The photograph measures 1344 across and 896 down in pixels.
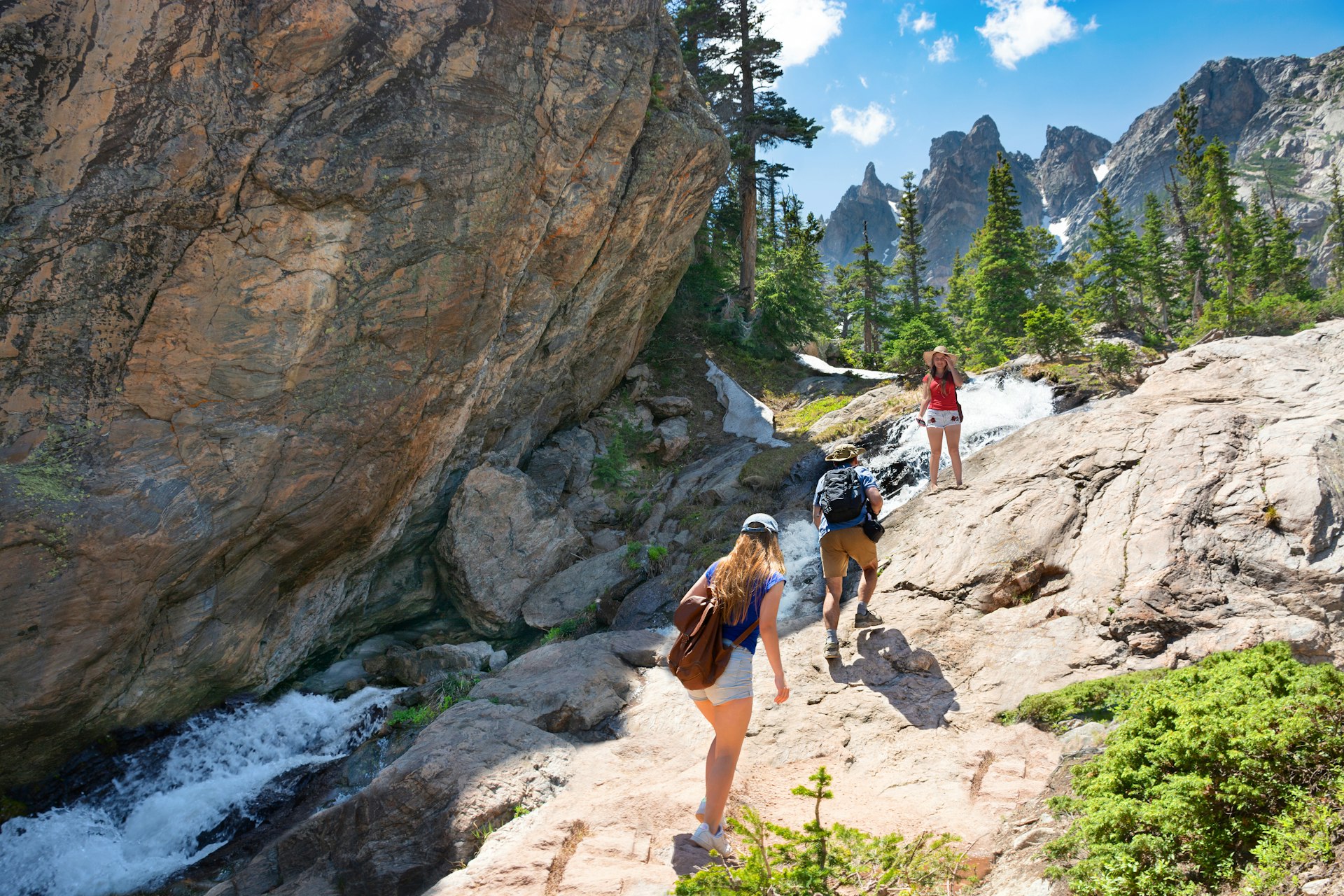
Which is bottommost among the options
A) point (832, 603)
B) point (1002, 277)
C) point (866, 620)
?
point (866, 620)

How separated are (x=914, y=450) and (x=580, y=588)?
6.76m

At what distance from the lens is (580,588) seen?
42.8 ft

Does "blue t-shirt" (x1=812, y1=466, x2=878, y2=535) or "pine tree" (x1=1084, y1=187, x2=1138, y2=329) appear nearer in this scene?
"blue t-shirt" (x1=812, y1=466, x2=878, y2=535)

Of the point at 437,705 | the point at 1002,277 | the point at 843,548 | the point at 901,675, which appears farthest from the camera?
the point at 1002,277

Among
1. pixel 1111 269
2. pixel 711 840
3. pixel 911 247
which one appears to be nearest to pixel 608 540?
pixel 711 840

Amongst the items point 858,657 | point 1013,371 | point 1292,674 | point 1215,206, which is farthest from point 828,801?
point 1215,206

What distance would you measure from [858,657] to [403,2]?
1016 cm

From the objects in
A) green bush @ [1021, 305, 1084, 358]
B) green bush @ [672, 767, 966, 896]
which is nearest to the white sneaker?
green bush @ [672, 767, 966, 896]

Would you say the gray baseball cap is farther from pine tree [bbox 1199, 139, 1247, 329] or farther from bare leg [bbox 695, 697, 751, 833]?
pine tree [bbox 1199, 139, 1247, 329]

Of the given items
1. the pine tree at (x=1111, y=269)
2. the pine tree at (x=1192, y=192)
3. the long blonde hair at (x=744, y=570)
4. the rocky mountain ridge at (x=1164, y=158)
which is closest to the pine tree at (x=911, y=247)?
the pine tree at (x=1111, y=269)

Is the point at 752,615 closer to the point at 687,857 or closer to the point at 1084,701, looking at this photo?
the point at 687,857

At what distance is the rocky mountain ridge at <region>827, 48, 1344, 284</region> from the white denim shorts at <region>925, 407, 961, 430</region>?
8785cm

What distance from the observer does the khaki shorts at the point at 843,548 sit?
7906 millimetres

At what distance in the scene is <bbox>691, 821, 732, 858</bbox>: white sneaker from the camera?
Result: 4.75 m
